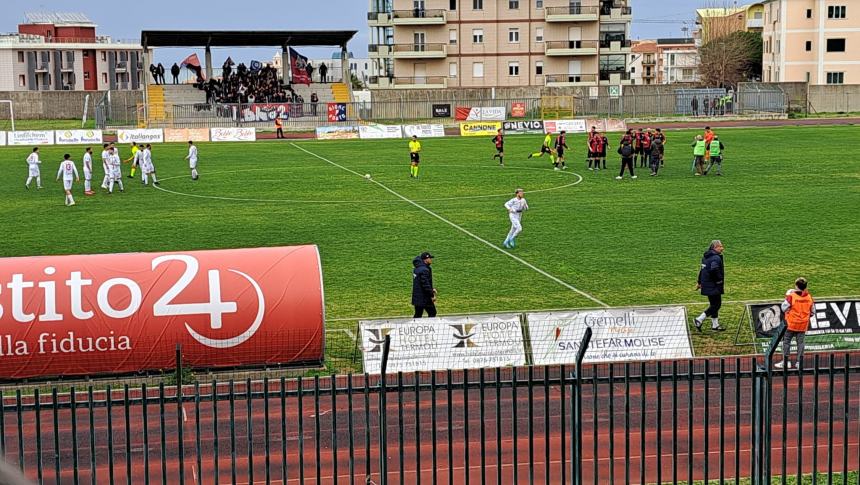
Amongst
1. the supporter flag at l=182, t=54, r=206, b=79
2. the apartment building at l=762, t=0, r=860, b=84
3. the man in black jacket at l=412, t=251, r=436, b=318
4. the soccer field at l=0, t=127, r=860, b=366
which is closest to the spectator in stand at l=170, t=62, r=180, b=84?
the supporter flag at l=182, t=54, r=206, b=79

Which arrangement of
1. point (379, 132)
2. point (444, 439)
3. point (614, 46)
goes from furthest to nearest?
point (614, 46) → point (379, 132) → point (444, 439)

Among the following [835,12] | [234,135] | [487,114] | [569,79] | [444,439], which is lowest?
[444,439]

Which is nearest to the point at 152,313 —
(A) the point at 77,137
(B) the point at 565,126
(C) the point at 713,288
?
(C) the point at 713,288

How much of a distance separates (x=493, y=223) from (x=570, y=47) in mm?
68761

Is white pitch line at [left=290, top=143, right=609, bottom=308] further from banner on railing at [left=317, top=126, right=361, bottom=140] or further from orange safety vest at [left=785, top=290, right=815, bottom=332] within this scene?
banner on railing at [left=317, top=126, right=361, bottom=140]

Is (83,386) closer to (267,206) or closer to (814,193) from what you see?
(267,206)

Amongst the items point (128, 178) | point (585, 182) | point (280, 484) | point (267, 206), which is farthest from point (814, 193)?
point (280, 484)

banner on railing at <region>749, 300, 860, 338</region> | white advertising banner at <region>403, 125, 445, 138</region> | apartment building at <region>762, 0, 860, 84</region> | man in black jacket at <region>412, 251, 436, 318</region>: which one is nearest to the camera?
banner on railing at <region>749, 300, 860, 338</region>

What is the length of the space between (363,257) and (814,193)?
56.9 feet

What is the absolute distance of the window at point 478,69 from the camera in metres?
100

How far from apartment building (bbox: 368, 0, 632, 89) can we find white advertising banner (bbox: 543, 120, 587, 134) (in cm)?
2958

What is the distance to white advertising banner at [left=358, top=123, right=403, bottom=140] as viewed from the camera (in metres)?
67.2

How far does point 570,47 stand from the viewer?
98000 mm

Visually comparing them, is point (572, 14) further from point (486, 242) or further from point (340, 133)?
point (486, 242)
